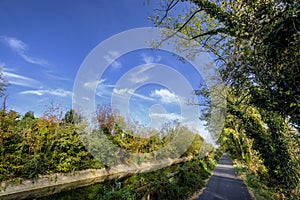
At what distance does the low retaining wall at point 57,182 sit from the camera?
5.97m

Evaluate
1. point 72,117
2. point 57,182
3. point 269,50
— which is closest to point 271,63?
point 269,50

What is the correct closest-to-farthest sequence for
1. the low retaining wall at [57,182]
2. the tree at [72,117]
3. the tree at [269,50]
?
the tree at [269,50]
the low retaining wall at [57,182]
the tree at [72,117]

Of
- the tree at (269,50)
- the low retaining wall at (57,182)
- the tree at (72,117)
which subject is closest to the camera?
the tree at (269,50)

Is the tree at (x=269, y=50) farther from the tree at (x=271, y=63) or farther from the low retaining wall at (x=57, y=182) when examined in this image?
the low retaining wall at (x=57, y=182)

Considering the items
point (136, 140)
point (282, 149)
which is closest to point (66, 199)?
point (136, 140)

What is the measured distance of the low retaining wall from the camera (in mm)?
5969

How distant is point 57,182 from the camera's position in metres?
7.41

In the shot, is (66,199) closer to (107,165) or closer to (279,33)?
(107,165)

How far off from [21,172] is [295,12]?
9079 millimetres

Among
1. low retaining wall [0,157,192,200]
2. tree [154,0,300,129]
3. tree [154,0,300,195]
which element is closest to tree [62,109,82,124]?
low retaining wall [0,157,192,200]

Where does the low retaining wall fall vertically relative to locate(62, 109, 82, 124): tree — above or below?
below

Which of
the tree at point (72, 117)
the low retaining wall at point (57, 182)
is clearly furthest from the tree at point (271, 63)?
the low retaining wall at point (57, 182)

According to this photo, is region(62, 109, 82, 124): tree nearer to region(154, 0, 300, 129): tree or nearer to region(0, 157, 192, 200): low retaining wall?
region(0, 157, 192, 200): low retaining wall

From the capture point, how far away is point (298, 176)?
16.5ft
